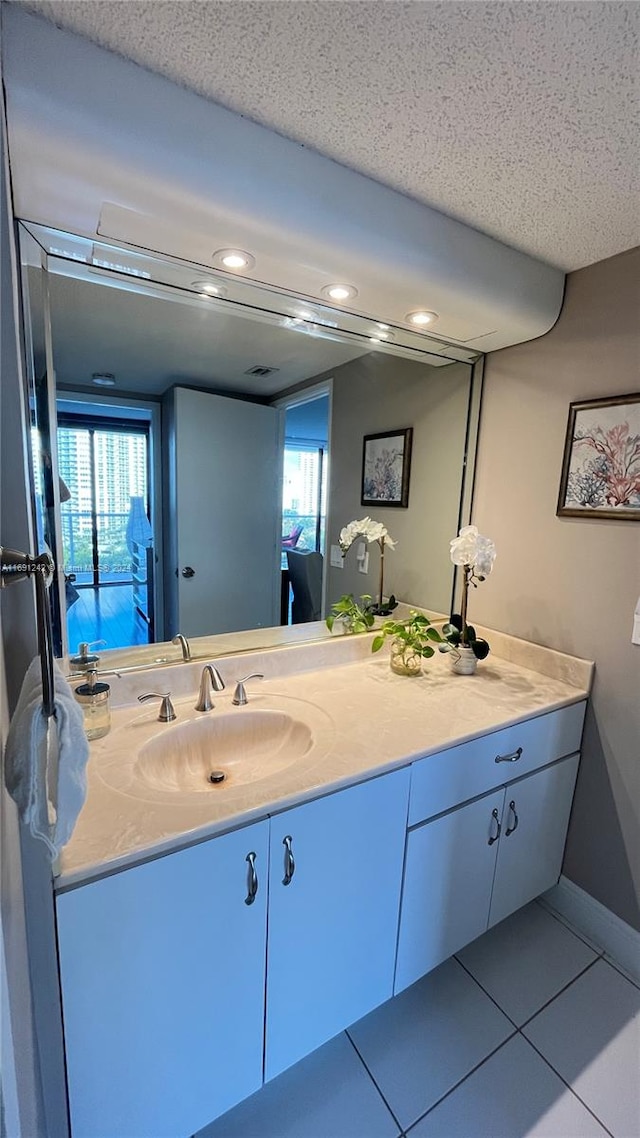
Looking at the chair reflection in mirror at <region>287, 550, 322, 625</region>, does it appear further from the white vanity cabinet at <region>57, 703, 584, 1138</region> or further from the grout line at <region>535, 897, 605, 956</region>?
the grout line at <region>535, 897, 605, 956</region>

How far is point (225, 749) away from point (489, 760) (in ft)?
2.42

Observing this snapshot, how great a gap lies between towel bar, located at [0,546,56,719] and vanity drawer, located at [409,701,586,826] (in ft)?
2.73

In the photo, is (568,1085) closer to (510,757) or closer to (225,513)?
(510,757)

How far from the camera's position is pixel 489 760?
1.31 metres

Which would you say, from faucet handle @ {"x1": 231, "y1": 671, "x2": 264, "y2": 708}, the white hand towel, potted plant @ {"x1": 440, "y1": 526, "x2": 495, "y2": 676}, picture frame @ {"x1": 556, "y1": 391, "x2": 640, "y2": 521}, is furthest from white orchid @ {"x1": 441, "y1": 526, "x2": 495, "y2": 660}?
the white hand towel

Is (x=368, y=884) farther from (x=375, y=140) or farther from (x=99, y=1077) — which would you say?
(x=375, y=140)

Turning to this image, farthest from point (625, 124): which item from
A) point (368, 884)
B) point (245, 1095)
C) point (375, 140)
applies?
point (245, 1095)

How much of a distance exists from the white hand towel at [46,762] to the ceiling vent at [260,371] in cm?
132

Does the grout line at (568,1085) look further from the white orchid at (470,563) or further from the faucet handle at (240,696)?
Answer: the faucet handle at (240,696)

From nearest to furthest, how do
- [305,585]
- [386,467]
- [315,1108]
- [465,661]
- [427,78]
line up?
[427,78] → [315,1108] → [465,661] → [305,585] → [386,467]

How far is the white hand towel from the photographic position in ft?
2.13

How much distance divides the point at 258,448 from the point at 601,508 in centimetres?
119

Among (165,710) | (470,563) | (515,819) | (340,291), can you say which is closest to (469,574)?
(470,563)

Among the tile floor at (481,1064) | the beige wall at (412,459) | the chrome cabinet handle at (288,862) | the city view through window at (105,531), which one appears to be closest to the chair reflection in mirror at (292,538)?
the beige wall at (412,459)
